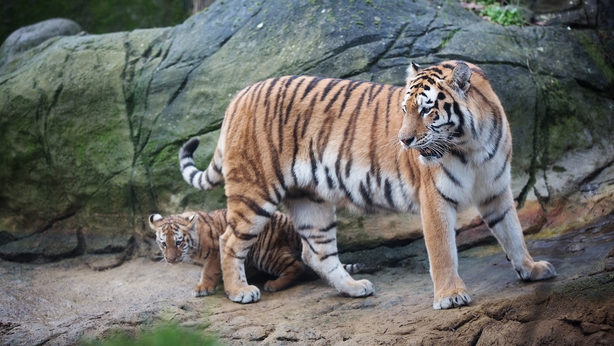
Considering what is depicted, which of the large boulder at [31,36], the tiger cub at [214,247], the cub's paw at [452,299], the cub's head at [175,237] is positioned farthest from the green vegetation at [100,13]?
the cub's paw at [452,299]

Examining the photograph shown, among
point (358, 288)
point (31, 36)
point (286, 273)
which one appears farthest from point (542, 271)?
point (31, 36)

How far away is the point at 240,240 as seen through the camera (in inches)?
194

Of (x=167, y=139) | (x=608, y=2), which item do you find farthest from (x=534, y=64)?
(x=167, y=139)

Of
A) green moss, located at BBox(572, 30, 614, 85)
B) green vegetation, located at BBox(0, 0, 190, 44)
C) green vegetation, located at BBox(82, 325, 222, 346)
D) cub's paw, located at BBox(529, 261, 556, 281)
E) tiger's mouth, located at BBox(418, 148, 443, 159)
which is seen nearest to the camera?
green vegetation, located at BBox(82, 325, 222, 346)

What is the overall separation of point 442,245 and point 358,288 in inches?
36.6

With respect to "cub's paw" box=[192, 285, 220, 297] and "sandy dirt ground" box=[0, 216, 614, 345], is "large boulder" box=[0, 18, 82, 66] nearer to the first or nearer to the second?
"sandy dirt ground" box=[0, 216, 614, 345]

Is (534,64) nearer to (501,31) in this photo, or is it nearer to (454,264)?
(501,31)

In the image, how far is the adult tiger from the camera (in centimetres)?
395

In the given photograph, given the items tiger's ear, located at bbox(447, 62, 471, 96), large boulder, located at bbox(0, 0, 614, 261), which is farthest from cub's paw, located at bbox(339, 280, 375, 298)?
tiger's ear, located at bbox(447, 62, 471, 96)

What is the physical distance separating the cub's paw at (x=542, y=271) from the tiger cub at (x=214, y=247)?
1.63 metres

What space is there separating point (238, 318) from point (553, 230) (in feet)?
8.76

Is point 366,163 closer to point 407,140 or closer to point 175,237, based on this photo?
point 407,140

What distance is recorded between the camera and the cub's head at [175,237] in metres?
5.12

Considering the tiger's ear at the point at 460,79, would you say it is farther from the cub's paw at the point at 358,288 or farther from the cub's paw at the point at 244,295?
the cub's paw at the point at 244,295
